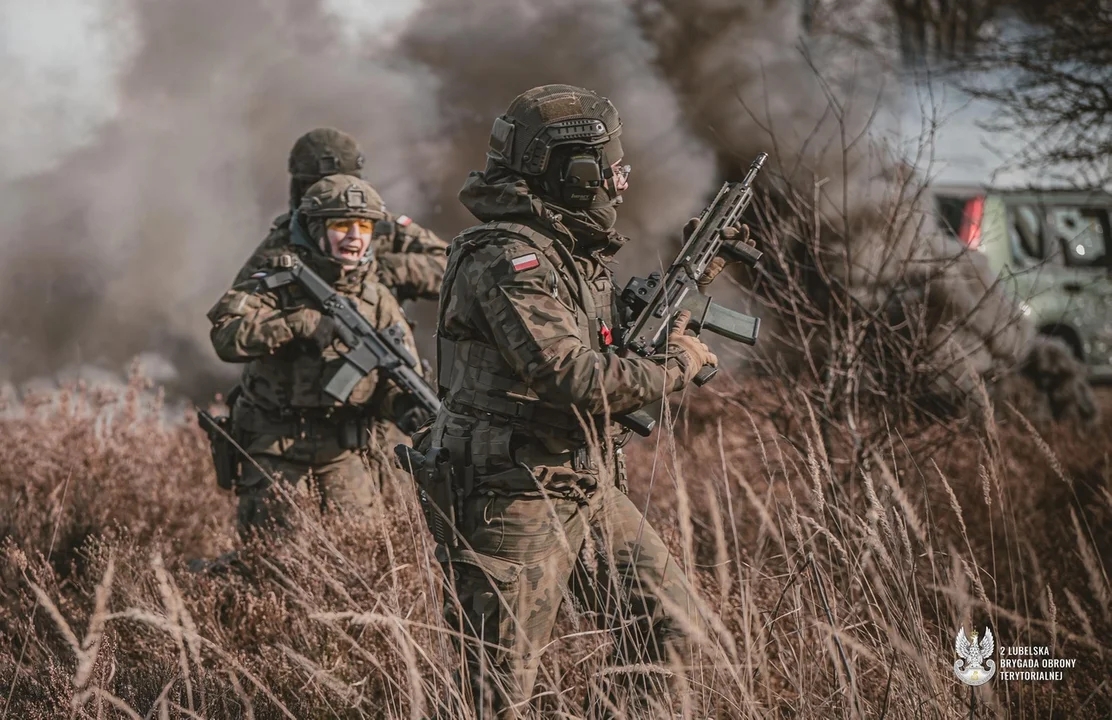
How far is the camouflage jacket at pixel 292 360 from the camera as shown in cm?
473

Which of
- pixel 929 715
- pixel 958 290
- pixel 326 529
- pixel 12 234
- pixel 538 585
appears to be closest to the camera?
pixel 929 715

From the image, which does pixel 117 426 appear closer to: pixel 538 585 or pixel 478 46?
pixel 478 46

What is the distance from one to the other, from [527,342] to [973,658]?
4.33ft

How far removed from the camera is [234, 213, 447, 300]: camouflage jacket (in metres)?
5.23

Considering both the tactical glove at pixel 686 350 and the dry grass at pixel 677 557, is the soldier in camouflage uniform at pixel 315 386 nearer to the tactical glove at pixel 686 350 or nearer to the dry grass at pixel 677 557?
the dry grass at pixel 677 557

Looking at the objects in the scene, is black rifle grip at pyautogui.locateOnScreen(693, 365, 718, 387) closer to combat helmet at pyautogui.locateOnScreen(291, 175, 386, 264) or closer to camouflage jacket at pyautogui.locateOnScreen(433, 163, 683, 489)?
camouflage jacket at pyautogui.locateOnScreen(433, 163, 683, 489)

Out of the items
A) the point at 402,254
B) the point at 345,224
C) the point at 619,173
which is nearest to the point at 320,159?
the point at 402,254

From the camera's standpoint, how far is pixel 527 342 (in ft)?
8.89

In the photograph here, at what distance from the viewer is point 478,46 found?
8.45 metres

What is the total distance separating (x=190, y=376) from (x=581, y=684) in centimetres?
522

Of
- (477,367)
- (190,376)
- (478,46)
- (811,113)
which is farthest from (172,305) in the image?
(477,367)

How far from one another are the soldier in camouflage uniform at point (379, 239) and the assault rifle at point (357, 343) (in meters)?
0.15

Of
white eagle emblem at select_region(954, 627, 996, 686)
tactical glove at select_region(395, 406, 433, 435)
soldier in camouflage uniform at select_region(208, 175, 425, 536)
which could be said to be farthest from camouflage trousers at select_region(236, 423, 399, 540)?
white eagle emblem at select_region(954, 627, 996, 686)

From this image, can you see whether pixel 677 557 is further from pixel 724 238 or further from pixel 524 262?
pixel 524 262
